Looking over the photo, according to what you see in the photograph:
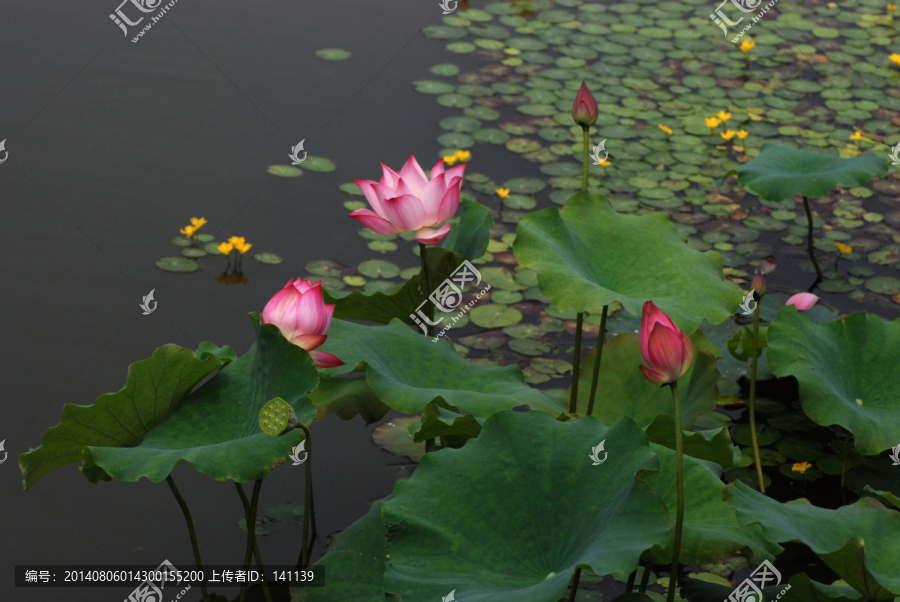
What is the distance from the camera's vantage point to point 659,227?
2.30 meters

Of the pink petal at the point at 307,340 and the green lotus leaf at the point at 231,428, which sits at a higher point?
the pink petal at the point at 307,340

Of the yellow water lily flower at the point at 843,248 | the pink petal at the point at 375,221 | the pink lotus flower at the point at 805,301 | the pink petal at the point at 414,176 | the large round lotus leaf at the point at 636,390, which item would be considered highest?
the pink petal at the point at 414,176

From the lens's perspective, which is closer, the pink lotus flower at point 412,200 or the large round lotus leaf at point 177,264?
the pink lotus flower at point 412,200

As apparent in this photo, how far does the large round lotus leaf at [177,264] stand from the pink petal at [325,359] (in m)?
1.69

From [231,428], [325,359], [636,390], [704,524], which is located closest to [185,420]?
[231,428]

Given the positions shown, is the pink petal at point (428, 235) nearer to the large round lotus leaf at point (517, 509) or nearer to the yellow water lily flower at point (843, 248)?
the large round lotus leaf at point (517, 509)

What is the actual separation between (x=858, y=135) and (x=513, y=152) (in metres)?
1.78

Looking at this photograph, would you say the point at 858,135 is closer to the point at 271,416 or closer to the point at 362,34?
the point at 362,34

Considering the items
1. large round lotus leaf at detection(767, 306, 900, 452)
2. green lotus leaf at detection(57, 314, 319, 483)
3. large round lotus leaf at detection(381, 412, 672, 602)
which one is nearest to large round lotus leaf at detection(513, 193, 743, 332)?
large round lotus leaf at detection(767, 306, 900, 452)

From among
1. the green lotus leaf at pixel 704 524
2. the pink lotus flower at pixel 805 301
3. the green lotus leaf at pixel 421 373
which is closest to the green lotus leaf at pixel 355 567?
the green lotus leaf at pixel 421 373

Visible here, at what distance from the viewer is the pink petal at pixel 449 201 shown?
201 centimetres

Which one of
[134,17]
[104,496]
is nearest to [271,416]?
[104,496]

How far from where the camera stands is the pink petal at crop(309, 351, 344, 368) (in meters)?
1.78

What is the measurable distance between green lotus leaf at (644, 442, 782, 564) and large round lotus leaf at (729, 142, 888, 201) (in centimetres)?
157
